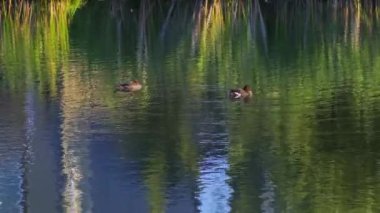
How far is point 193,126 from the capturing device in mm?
13375

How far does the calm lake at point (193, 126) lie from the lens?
1004cm

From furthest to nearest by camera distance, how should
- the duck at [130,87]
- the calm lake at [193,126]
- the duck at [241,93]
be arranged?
the duck at [130,87]
the duck at [241,93]
the calm lake at [193,126]

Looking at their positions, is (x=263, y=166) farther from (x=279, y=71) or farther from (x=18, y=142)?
(x=279, y=71)

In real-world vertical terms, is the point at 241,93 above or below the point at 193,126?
above

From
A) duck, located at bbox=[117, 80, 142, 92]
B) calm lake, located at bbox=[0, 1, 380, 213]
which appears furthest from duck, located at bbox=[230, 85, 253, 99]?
duck, located at bbox=[117, 80, 142, 92]

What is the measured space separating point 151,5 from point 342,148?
98.2 feet

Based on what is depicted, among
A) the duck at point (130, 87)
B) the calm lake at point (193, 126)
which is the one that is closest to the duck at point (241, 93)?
the calm lake at point (193, 126)

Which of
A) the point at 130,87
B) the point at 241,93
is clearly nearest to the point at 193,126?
the point at 241,93

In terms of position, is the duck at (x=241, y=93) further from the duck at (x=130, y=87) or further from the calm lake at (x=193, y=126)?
the duck at (x=130, y=87)

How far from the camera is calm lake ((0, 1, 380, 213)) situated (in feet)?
32.9

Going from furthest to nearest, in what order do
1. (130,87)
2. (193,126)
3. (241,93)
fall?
(130,87)
(241,93)
(193,126)

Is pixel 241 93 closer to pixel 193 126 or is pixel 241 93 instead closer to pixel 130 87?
pixel 193 126

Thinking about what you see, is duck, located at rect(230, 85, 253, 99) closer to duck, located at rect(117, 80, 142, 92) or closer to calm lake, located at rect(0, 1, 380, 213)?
calm lake, located at rect(0, 1, 380, 213)

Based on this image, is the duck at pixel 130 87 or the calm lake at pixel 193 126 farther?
the duck at pixel 130 87
